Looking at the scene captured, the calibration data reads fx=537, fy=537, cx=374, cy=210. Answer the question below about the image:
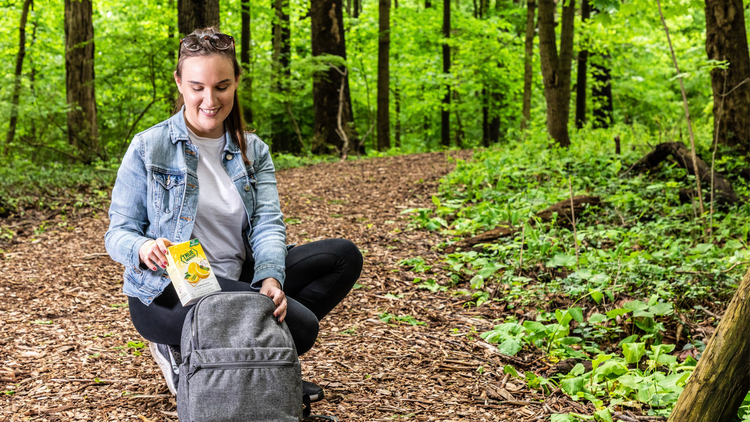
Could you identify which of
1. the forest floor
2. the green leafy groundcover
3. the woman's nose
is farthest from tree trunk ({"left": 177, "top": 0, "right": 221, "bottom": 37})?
the woman's nose

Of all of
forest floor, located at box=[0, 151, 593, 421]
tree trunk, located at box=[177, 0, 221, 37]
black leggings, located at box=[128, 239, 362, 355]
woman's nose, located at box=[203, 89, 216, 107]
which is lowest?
forest floor, located at box=[0, 151, 593, 421]

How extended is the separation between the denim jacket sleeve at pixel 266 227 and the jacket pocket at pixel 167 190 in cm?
35

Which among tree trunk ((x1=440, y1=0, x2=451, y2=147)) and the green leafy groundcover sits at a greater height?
tree trunk ((x1=440, y1=0, x2=451, y2=147))

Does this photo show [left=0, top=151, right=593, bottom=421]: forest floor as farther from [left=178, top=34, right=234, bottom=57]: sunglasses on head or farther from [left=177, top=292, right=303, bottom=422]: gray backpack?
[left=178, top=34, right=234, bottom=57]: sunglasses on head

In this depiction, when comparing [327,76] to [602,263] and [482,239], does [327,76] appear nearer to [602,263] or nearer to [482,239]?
[482,239]

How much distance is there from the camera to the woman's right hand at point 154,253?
1876 millimetres

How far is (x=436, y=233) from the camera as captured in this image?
5.06m

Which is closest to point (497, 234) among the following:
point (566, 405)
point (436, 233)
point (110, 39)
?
point (436, 233)

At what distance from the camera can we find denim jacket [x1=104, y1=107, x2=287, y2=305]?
2.03 meters

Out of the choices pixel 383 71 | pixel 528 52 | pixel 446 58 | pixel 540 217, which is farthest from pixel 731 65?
pixel 446 58

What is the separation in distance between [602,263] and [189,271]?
303 cm

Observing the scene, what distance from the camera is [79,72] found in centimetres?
874

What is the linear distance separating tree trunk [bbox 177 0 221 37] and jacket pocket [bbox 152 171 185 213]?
5.39 m

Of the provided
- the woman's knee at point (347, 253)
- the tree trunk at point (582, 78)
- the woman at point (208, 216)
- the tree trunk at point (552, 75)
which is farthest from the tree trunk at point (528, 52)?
the woman at point (208, 216)
